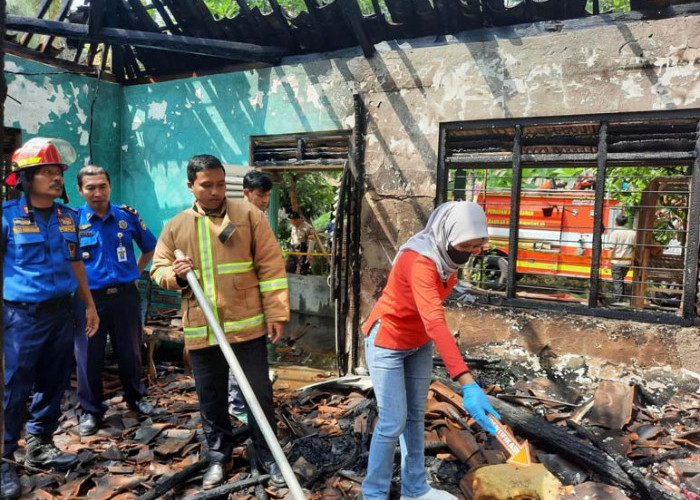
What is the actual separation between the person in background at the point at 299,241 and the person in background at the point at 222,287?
6.58m

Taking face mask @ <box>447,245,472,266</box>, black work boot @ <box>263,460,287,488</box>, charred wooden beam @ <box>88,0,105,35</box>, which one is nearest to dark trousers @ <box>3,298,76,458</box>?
black work boot @ <box>263,460,287,488</box>

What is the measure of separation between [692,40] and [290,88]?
13.8 ft

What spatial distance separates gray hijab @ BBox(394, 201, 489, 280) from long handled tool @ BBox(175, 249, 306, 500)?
1.21m

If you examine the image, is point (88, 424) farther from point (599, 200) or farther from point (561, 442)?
point (599, 200)

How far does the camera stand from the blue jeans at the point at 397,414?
2.79 metres

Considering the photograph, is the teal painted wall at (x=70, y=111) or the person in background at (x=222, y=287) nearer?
the person in background at (x=222, y=287)

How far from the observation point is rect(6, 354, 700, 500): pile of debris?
3.28 metres

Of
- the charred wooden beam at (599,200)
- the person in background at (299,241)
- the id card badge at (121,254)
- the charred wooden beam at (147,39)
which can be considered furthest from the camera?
the person in background at (299,241)

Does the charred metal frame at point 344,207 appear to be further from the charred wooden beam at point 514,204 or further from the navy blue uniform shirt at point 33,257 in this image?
the navy blue uniform shirt at point 33,257

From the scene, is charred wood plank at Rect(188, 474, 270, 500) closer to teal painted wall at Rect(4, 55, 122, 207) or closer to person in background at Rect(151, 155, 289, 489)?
person in background at Rect(151, 155, 289, 489)

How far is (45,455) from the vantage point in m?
3.62

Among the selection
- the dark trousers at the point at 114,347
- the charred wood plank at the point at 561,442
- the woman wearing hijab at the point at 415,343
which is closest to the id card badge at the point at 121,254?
the dark trousers at the point at 114,347

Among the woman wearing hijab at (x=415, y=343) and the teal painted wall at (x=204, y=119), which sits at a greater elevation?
the teal painted wall at (x=204, y=119)

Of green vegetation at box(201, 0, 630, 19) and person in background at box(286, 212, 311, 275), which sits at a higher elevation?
green vegetation at box(201, 0, 630, 19)
